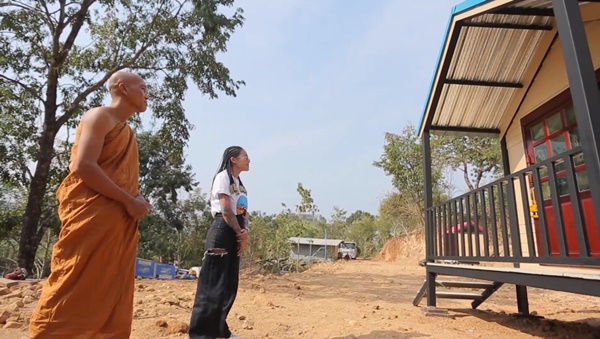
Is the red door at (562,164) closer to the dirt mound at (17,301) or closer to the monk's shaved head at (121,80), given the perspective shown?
the monk's shaved head at (121,80)

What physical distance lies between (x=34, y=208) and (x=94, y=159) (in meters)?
8.98

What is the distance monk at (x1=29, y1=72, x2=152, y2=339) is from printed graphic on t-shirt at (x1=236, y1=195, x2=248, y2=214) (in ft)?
3.76

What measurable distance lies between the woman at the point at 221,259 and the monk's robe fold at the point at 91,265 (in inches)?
41.8

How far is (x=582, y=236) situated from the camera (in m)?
2.27

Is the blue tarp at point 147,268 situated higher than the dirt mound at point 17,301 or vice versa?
the blue tarp at point 147,268

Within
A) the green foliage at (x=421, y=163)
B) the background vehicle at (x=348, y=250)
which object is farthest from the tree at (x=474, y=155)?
the background vehicle at (x=348, y=250)

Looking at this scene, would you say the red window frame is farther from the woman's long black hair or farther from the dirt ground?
the woman's long black hair

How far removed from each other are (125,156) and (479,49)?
4285 mm

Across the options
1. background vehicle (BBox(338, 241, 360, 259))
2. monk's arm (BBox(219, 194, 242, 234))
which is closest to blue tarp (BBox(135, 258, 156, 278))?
monk's arm (BBox(219, 194, 242, 234))

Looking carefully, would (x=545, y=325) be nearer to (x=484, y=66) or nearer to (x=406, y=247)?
(x=484, y=66)

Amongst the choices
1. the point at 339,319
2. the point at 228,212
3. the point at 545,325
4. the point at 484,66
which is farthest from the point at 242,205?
the point at 484,66

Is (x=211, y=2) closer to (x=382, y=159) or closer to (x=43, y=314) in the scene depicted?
(x=43, y=314)

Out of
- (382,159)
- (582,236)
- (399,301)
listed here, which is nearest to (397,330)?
(582,236)

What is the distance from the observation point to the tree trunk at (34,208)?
8664 mm
